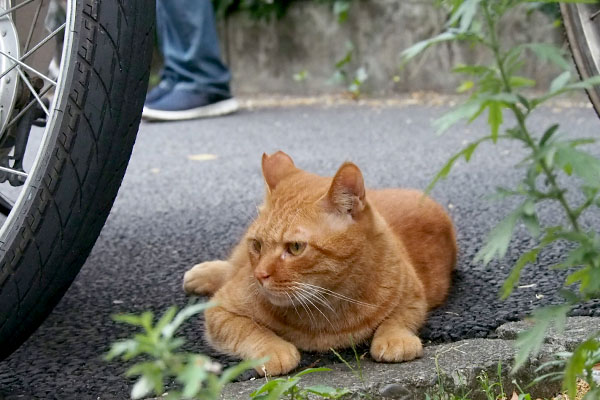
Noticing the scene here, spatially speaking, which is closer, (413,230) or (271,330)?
(271,330)

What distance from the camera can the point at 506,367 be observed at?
5.70 feet

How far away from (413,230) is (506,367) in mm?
687

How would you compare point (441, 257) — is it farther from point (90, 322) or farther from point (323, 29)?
point (323, 29)

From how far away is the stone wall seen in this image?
22.6 ft

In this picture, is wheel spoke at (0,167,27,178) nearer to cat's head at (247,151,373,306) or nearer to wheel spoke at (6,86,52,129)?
wheel spoke at (6,86,52,129)

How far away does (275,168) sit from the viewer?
2.20 meters

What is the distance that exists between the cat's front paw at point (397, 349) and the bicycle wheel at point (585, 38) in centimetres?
99

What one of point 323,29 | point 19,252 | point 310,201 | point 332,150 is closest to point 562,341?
point 310,201

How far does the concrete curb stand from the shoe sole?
4325 mm

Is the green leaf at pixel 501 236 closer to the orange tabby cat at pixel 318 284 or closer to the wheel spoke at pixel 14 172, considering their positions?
the orange tabby cat at pixel 318 284

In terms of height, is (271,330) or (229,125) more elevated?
(229,125)

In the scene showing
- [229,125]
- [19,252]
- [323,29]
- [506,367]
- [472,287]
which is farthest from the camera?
[323,29]

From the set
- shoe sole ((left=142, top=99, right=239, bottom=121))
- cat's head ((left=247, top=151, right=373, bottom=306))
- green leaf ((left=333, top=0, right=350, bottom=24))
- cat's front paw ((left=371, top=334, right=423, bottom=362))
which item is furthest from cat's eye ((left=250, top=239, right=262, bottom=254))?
green leaf ((left=333, top=0, right=350, bottom=24))

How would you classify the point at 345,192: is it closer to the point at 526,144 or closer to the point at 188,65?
the point at 526,144
